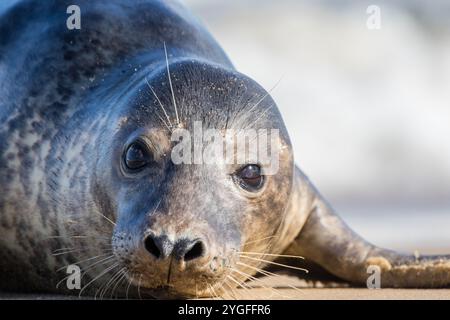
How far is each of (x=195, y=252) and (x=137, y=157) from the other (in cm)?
68

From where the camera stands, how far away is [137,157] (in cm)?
405

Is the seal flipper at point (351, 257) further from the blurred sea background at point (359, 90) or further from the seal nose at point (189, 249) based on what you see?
the blurred sea background at point (359, 90)

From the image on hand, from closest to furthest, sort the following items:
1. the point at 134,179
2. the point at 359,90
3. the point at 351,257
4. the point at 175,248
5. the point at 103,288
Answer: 1. the point at 175,248
2. the point at 134,179
3. the point at 103,288
4. the point at 351,257
5. the point at 359,90

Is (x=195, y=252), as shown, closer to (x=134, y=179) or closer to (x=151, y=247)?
(x=151, y=247)

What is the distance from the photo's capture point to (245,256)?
4.23 m

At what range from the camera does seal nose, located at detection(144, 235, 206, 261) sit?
3475 mm

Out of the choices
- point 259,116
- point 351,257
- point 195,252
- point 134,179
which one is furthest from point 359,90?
point 195,252

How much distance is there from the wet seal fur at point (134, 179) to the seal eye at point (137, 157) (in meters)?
0.05

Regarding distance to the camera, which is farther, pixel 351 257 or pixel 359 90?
pixel 359 90

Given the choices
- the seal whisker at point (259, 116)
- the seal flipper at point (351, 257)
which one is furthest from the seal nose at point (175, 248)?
the seal flipper at point (351, 257)

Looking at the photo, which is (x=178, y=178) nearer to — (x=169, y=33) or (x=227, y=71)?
(x=227, y=71)

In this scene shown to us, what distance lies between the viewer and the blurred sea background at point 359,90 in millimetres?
12695

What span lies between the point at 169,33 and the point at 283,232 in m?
1.39

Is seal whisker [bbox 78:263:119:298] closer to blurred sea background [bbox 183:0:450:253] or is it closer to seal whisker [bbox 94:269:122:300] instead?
seal whisker [bbox 94:269:122:300]
